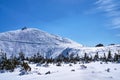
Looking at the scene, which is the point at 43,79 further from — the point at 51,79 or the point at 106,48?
the point at 106,48

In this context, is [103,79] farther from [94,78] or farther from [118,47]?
[118,47]

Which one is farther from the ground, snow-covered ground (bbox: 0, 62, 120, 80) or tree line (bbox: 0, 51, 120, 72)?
tree line (bbox: 0, 51, 120, 72)

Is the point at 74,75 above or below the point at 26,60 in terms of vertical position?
below

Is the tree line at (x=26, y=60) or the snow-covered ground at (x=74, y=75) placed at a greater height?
the tree line at (x=26, y=60)

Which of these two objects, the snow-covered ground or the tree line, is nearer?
the snow-covered ground

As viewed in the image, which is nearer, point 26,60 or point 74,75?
point 74,75

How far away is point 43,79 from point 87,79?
14.9 feet

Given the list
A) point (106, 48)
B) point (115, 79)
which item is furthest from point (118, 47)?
point (115, 79)

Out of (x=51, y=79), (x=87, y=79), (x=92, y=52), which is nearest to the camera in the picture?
(x=87, y=79)

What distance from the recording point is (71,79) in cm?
2130

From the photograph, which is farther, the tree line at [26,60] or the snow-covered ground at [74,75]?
the tree line at [26,60]

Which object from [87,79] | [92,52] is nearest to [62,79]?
[87,79]

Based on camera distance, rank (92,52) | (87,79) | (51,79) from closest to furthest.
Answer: (87,79)
(51,79)
(92,52)

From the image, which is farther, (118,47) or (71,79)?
(118,47)
